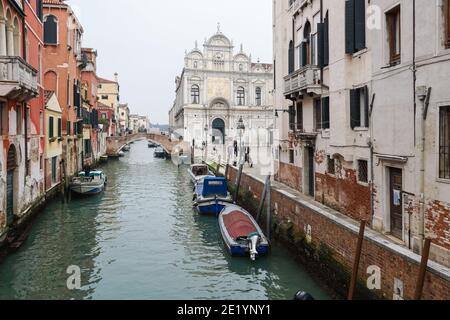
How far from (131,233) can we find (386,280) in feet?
29.3

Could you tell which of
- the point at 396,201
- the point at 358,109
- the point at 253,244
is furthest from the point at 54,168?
the point at 396,201

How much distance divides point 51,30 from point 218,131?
103ft

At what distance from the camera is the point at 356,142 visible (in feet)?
31.8

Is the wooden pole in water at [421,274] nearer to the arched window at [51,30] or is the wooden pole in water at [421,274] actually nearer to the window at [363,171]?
the window at [363,171]

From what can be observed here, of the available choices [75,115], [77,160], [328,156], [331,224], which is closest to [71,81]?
[75,115]

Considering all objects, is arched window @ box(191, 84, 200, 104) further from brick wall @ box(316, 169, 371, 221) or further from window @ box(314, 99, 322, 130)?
brick wall @ box(316, 169, 371, 221)

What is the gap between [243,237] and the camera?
10961 mm

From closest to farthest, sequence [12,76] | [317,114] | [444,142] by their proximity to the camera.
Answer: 1. [444,142]
2. [12,76]
3. [317,114]

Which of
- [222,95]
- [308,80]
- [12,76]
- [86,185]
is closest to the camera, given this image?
[12,76]

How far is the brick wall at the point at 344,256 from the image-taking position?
590 centimetres

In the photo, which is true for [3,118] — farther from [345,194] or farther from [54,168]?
[345,194]

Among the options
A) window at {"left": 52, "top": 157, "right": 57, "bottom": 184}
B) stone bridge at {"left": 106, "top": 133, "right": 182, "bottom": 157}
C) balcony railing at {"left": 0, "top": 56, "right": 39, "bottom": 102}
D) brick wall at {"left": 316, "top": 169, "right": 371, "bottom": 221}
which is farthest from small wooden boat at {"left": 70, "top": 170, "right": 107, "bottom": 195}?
stone bridge at {"left": 106, "top": 133, "right": 182, "bottom": 157}

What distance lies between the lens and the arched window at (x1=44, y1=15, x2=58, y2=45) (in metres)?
21.4

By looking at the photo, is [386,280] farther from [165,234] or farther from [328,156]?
[165,234]
